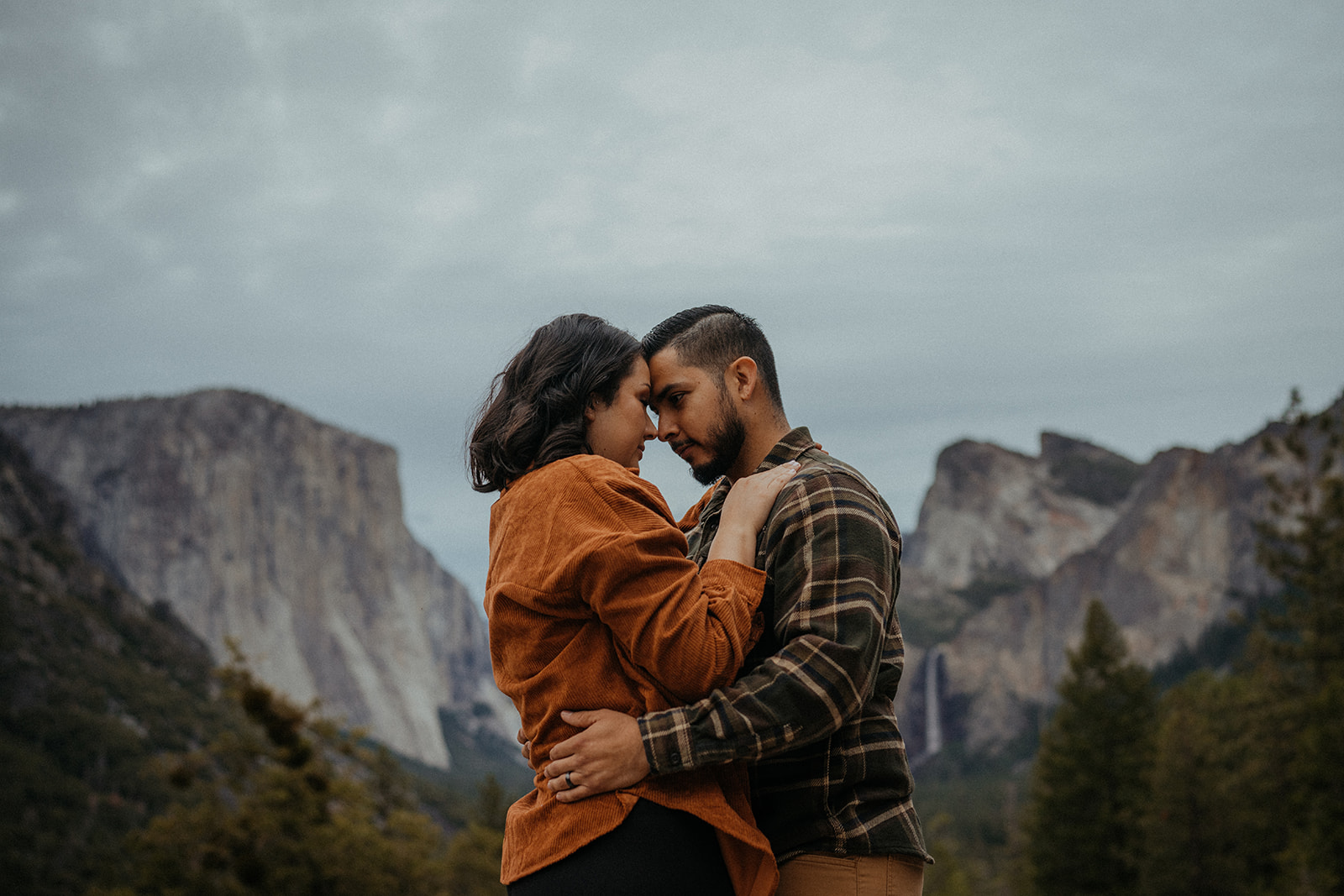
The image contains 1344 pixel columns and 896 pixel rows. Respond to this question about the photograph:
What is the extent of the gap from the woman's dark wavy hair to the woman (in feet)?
0.17

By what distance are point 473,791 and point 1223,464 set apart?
7527 cm

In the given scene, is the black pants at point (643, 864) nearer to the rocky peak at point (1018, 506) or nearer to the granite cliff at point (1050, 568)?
the granite cliff at point (1050, 568)

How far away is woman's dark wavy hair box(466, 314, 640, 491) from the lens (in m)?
3.25

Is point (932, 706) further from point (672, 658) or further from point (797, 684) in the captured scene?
point (672, 658)

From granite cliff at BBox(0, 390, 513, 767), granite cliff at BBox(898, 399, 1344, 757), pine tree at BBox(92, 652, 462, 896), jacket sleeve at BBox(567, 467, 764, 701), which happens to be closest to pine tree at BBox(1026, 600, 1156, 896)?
pine tree at BBox(92, 652, 462, 896)

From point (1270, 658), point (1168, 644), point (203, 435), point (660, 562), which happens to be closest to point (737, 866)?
point (660, 562)

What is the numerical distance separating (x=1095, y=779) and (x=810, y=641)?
35124 mm

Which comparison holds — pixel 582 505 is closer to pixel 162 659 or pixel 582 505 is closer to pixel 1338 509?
pixel 1338 509

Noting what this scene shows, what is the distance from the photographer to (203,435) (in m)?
117

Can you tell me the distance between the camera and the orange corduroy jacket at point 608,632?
2.80 metres

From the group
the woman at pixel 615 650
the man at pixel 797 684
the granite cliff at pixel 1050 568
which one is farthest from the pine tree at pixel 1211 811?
the granite cliff at pixel 1050 568

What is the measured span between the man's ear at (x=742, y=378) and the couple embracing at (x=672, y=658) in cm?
32

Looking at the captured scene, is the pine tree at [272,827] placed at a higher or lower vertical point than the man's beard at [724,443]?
lower

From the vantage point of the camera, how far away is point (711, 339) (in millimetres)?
3643
